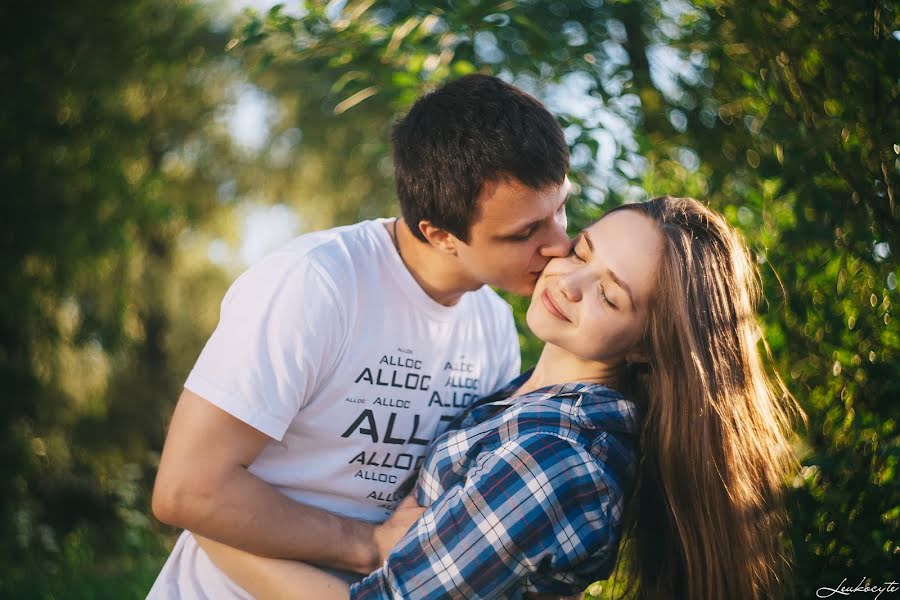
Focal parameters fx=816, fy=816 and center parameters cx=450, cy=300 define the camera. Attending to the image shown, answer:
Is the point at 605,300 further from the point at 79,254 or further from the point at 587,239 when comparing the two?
the point at 79,254

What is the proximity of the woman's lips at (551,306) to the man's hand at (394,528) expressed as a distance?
0.62 metres

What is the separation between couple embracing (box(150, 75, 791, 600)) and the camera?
6.14 feet

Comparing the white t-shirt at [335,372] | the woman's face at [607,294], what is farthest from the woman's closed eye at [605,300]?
the white t-shirt at [335,372]

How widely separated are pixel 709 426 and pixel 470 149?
97cm

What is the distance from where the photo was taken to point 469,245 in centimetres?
232

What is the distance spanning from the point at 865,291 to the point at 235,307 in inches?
64.6

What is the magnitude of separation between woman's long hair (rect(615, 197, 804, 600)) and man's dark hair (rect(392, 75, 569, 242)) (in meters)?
0.32

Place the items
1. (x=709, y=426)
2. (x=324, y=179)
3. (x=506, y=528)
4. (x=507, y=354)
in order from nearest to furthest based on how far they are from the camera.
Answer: (x=506, y=528) → (x=709, y=426) → (x=507, y=354) → (x=324, y=179)

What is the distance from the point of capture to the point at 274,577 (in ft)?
6.55

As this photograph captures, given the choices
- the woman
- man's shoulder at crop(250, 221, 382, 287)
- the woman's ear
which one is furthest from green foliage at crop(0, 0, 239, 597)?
the woman's ear

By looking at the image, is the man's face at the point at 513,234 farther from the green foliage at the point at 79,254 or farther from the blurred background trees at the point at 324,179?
the green foliage at the point at 79,254

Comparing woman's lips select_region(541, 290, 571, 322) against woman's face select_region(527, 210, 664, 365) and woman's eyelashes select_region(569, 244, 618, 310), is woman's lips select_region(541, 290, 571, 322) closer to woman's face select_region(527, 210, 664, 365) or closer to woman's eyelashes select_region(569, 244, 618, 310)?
woman's face select_region(527, 210, 664, 365)

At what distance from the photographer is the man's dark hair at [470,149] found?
88.7 inches

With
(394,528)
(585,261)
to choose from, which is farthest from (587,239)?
(394,528)
